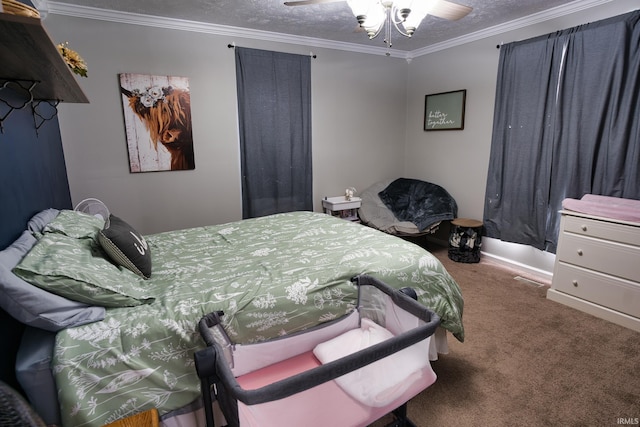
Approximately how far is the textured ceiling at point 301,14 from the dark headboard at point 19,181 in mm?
1409

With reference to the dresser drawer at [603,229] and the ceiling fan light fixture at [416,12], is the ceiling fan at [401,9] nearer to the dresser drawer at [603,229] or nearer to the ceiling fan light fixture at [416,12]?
the ceiling fan light fixture at [416,12]


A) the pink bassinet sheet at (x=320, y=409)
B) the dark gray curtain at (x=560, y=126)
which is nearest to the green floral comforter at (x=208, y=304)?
the pink bassinet sheet at (x=320, y=409)

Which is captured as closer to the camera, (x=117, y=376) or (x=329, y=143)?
(x=117, y=376)

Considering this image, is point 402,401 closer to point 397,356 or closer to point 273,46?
point 397,356

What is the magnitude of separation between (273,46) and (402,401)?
372cm

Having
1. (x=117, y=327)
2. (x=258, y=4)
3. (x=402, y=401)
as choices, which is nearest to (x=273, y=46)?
(x=258, y=4)

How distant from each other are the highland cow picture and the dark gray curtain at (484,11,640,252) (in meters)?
3.35

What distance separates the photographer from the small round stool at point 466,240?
3.79 metres

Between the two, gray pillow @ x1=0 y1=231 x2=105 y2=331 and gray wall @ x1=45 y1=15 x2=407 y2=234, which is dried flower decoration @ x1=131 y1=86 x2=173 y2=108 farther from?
gray pillow @ x1=0 y1=231 x2=105 y2=331

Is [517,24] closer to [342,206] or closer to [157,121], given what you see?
[342,206]

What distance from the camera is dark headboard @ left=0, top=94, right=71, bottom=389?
4.30 ft

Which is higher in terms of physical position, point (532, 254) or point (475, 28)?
point (475, 28)

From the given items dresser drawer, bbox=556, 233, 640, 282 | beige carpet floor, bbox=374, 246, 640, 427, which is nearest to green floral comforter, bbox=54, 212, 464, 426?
beige carpet floor, bbox=374, 246, 640, 427

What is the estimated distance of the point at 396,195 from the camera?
4.47 metres
